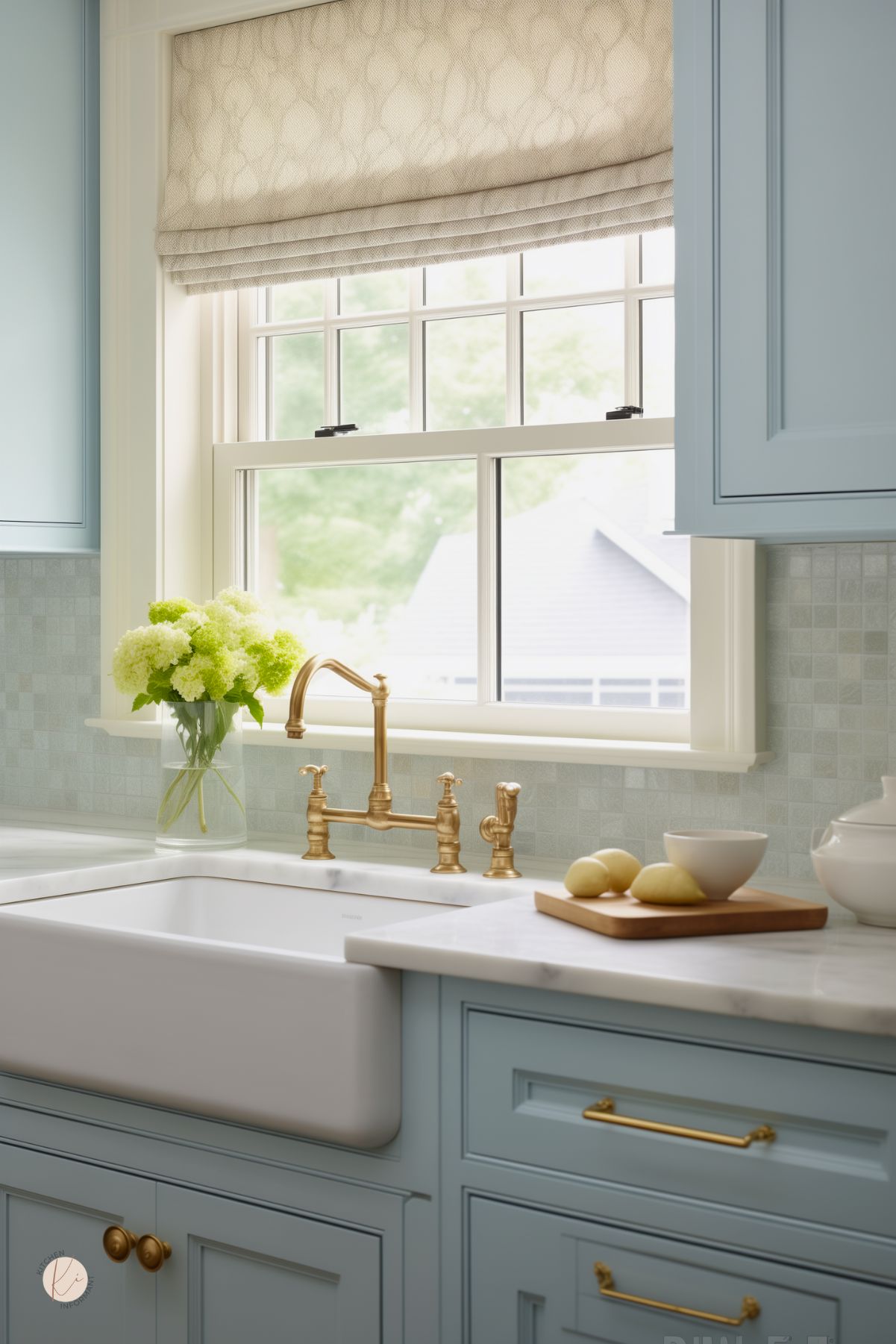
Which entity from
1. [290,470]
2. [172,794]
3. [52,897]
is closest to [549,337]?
[290,470]

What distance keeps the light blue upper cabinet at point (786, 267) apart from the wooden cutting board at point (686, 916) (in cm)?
46

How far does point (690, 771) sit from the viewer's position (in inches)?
86.1

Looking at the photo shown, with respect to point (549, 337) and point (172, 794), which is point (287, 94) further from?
point (172, 794)

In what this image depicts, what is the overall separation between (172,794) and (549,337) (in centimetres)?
105

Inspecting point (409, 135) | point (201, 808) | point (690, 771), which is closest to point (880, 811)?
point (690, 771)

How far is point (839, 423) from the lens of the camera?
1.65 metres

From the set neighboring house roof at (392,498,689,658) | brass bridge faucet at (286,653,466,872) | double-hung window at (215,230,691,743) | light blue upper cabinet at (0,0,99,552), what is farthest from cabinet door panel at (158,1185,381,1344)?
light blue upper cabinet at (0,0,99,552)

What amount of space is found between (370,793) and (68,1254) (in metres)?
0.86

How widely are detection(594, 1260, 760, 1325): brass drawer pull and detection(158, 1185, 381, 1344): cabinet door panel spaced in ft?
0.99

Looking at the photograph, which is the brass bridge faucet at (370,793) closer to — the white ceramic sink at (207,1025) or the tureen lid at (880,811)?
the white ceramic sink at (207,1025)

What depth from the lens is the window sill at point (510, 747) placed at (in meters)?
2.14

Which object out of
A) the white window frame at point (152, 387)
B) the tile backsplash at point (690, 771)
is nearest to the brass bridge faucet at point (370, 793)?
the tile backsplash at point (690, 771)

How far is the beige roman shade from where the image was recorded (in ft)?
7.43

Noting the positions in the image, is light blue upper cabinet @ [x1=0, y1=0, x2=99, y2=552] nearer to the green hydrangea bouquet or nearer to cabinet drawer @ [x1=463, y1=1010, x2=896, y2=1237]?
the green hydrangea bouquet
